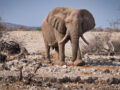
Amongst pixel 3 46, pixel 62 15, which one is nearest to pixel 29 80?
pixel 62 15

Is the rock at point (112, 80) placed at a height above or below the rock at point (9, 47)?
below

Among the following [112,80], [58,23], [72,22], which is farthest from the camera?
[58,23]

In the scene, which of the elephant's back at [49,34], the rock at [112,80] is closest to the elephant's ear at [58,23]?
the elephant's back at [49,34]

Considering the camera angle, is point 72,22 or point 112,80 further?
point 72,22

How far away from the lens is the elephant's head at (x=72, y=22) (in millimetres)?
9688

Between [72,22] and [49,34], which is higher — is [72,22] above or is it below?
above

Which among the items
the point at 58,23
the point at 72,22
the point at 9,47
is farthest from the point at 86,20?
the point at 9,47

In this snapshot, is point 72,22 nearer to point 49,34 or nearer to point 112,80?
point 49,34

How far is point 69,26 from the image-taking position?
9945 mm

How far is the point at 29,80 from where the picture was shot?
7.01 m

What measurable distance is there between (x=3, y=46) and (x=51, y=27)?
12.2 ft

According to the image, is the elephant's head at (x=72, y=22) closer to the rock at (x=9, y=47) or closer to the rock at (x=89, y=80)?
the rock at (x=89, y=80)

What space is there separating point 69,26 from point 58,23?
28.8 inches

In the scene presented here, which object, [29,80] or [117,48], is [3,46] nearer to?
[29,80]
